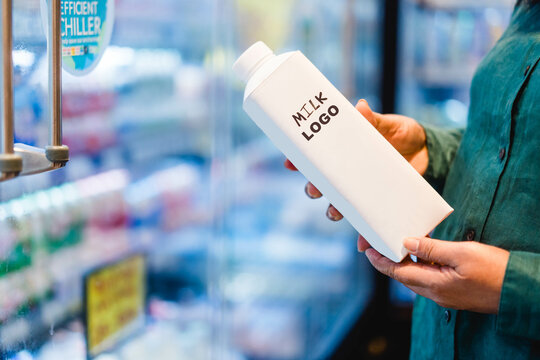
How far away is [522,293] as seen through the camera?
0.75 m

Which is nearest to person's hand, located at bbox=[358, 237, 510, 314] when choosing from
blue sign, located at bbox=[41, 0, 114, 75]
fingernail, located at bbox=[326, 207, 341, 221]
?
fingernail, located at bbox=[326, 207, 341, 221]

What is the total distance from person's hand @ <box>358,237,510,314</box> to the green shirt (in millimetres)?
16

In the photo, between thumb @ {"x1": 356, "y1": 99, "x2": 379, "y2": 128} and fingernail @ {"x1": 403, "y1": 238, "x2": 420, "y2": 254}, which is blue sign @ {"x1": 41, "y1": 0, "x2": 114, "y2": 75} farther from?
fingernail @ {"x1": 403, "y1": 238, "x2": 420, "y2": 254}

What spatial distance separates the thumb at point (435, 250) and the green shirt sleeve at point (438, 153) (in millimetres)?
354

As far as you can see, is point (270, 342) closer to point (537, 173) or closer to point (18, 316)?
point (18, 316)

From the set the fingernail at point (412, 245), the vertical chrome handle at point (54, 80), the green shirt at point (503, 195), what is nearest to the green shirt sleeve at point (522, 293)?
the green shirt at point (503, 195)

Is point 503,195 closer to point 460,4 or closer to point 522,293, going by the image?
point 522,293

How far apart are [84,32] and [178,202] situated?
0.93 metres

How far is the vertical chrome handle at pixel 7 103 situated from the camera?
0.59 metres

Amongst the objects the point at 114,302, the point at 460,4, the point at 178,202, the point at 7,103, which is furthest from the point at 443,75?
the point at 7,103

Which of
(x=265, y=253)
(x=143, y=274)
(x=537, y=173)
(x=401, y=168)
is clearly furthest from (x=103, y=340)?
(x=265, y=253)

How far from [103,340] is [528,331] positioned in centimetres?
85

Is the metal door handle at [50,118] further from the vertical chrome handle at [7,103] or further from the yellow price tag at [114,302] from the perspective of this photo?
the yellow price tag at [114,302]

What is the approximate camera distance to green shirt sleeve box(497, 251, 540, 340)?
0.75 metres
